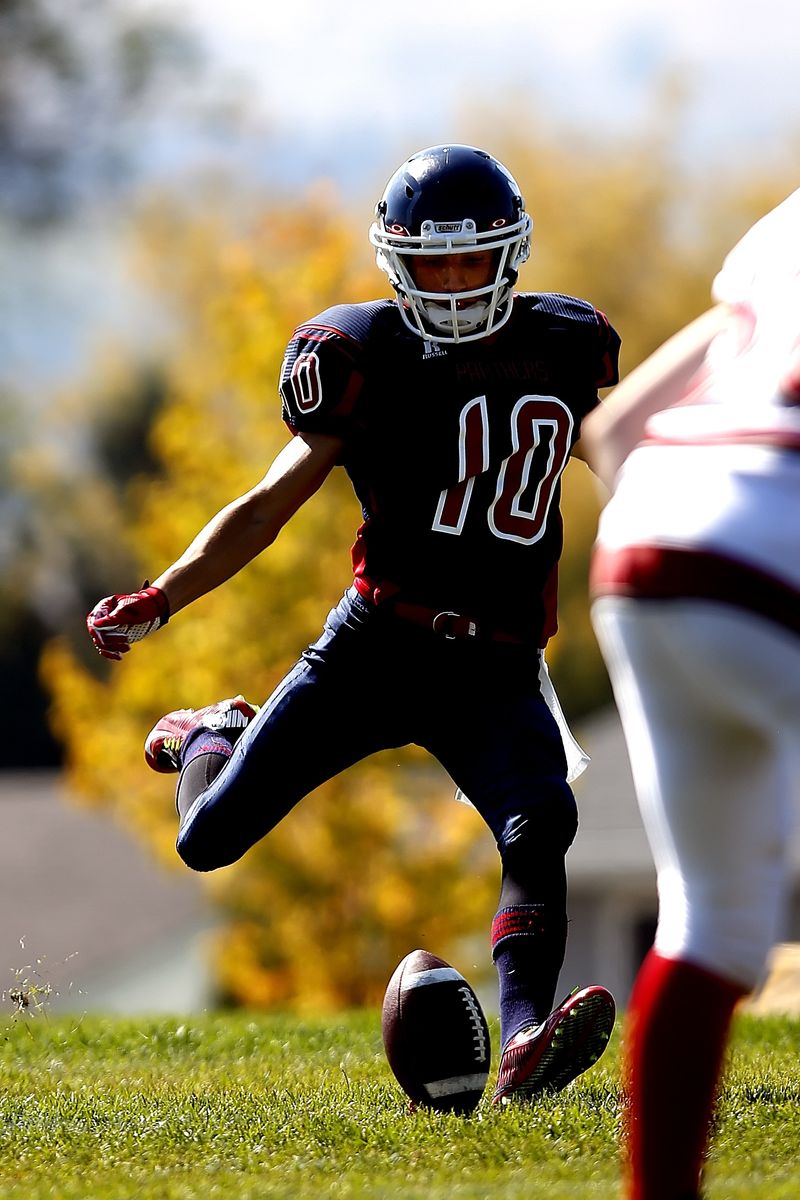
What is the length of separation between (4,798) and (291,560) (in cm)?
1392

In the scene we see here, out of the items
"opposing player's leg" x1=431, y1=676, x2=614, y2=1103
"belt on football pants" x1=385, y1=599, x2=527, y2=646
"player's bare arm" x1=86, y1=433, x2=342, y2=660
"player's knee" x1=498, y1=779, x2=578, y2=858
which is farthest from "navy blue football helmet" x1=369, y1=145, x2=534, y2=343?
"player's knee" x1=498, y1=779, x2=578, y2=858

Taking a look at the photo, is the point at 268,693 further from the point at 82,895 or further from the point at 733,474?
the point at 733,474

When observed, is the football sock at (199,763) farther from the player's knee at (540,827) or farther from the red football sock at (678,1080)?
the red football sock at (678,1080)

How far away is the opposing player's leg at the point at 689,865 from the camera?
2.58 meters

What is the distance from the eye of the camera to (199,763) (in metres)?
4.83

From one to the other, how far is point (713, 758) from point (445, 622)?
1.83 m

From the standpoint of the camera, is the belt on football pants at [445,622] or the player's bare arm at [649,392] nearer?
the player's bare arm at [649,392]

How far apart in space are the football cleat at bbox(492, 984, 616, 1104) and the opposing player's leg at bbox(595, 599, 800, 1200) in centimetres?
126

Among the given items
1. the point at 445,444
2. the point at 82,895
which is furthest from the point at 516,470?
the point at 82,895

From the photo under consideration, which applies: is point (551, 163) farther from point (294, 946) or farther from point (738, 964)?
point (738, 964)

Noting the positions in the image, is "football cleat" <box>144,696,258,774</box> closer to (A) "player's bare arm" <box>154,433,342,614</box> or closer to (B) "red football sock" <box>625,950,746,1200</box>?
(A) "player's bare arm" <box>154,433,342,614</box>

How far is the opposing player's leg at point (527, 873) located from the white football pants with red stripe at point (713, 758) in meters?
1.38

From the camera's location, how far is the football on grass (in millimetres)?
4129

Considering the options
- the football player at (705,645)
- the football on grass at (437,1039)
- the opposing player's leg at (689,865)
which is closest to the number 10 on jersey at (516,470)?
the football on grass at (437,1039)
